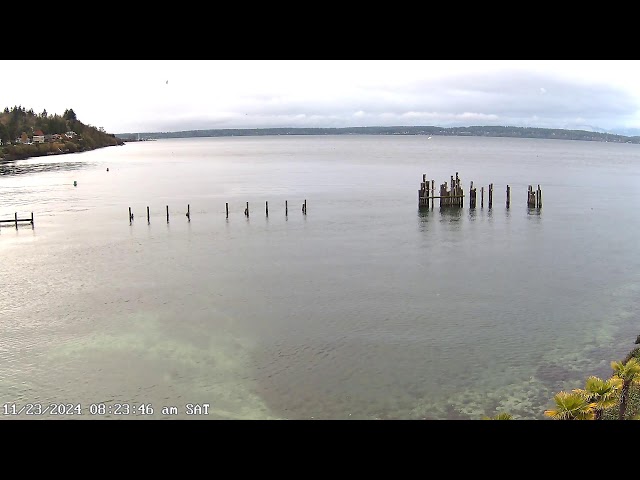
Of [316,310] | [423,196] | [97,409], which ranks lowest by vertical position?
[97,409]

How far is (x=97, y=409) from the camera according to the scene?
1647 centimetres

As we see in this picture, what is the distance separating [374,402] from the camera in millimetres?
16969

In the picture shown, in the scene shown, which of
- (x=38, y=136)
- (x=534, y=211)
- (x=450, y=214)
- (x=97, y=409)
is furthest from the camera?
(x=38, y=136)

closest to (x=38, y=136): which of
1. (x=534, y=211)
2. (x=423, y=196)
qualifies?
(x=423, y=196)

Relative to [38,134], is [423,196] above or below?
below

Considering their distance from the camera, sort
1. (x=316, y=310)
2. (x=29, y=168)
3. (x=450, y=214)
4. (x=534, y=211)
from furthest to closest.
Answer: (x=29, y=168), (x=534, y=211), (x=450, y=214), (x=316, y=310)

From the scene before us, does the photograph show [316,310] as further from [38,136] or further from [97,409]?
[38,136]

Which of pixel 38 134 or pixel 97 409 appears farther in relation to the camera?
pixel 38 134

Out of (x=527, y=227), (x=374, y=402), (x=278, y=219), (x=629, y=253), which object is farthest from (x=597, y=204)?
(x=374, y=402)

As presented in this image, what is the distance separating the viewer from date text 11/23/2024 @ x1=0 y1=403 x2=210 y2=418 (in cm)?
1616

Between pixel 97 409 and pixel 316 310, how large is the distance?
36.1 feet
